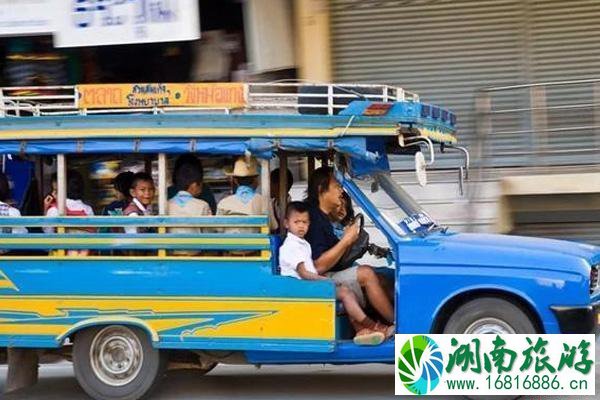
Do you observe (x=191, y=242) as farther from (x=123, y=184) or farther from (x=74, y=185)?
(x=74, y=185)

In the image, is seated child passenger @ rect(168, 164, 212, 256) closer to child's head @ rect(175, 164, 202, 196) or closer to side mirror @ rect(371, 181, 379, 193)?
child's head @ rect(175, 164, 202, 196)

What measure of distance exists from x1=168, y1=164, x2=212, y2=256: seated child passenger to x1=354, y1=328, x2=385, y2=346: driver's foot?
1293mm

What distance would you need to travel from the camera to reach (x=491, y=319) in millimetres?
6207

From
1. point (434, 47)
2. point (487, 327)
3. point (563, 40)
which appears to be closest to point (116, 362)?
point (487, 327)

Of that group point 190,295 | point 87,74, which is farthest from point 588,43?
point 190,295

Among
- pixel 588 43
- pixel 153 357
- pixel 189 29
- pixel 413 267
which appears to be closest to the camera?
pixel 413 267

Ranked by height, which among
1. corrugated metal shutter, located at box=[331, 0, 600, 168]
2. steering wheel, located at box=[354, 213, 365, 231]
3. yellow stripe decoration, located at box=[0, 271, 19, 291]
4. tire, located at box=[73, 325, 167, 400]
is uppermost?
corrugated metal shutter, located at box=[331, 0, 600, 168]

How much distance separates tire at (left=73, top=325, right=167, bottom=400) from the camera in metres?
6.73

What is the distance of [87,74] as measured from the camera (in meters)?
12.3

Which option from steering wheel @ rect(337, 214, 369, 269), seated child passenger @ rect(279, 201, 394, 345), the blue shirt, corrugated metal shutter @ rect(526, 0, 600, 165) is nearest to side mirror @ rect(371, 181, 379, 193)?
steering wheel @ rect(337, 214, 369, 269)

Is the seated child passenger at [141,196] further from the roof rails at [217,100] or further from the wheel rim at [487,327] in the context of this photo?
the wheel rim at [487,327]

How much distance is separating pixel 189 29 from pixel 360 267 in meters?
5.00

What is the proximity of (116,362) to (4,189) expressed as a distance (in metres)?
1.58

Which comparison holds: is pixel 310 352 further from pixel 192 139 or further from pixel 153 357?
pixel 192 139
